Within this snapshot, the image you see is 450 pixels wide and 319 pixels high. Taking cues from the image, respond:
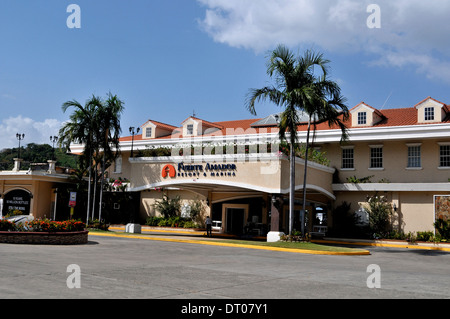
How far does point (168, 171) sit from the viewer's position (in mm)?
30438

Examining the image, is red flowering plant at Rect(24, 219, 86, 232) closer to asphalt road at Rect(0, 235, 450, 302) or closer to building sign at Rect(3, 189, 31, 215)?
asphalt road at Rect(0, 235, 450, 302)

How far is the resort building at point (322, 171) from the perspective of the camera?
27.9 meters

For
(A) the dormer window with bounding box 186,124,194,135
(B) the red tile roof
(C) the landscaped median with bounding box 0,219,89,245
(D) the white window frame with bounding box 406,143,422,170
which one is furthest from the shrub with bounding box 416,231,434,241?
(C) the landscaped median with bounding box 0,219,89,245

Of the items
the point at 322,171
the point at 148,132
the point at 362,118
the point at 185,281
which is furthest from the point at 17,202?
the point at 185,281

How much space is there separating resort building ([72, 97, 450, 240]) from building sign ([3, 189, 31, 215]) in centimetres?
1058

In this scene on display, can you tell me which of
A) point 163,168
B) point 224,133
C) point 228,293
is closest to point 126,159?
point 224,133

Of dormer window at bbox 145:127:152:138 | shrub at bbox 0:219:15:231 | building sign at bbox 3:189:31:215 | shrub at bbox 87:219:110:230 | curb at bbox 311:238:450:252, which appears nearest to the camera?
shrub at bbox 0:219:15:231

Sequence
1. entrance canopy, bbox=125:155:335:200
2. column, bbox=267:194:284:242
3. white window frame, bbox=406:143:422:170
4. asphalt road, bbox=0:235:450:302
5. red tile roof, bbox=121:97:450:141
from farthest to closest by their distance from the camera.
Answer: red tile roof, bbox=121:97:450:141
white window frame, bbox=406:143:422:170
entrance canopy, bbox=125:155:335:200
column, bbox=267:194:284:242
asphalt road, bbox=0:235:450:302

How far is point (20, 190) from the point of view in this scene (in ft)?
136

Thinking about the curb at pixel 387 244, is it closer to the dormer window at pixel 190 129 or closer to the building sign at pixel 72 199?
the building sign at pixel 72 199

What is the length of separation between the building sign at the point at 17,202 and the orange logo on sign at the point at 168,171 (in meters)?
16.9

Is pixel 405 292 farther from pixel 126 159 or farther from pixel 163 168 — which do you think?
pixel 126 159

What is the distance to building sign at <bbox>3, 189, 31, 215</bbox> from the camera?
40.8 m

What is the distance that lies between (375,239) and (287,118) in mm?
12839
